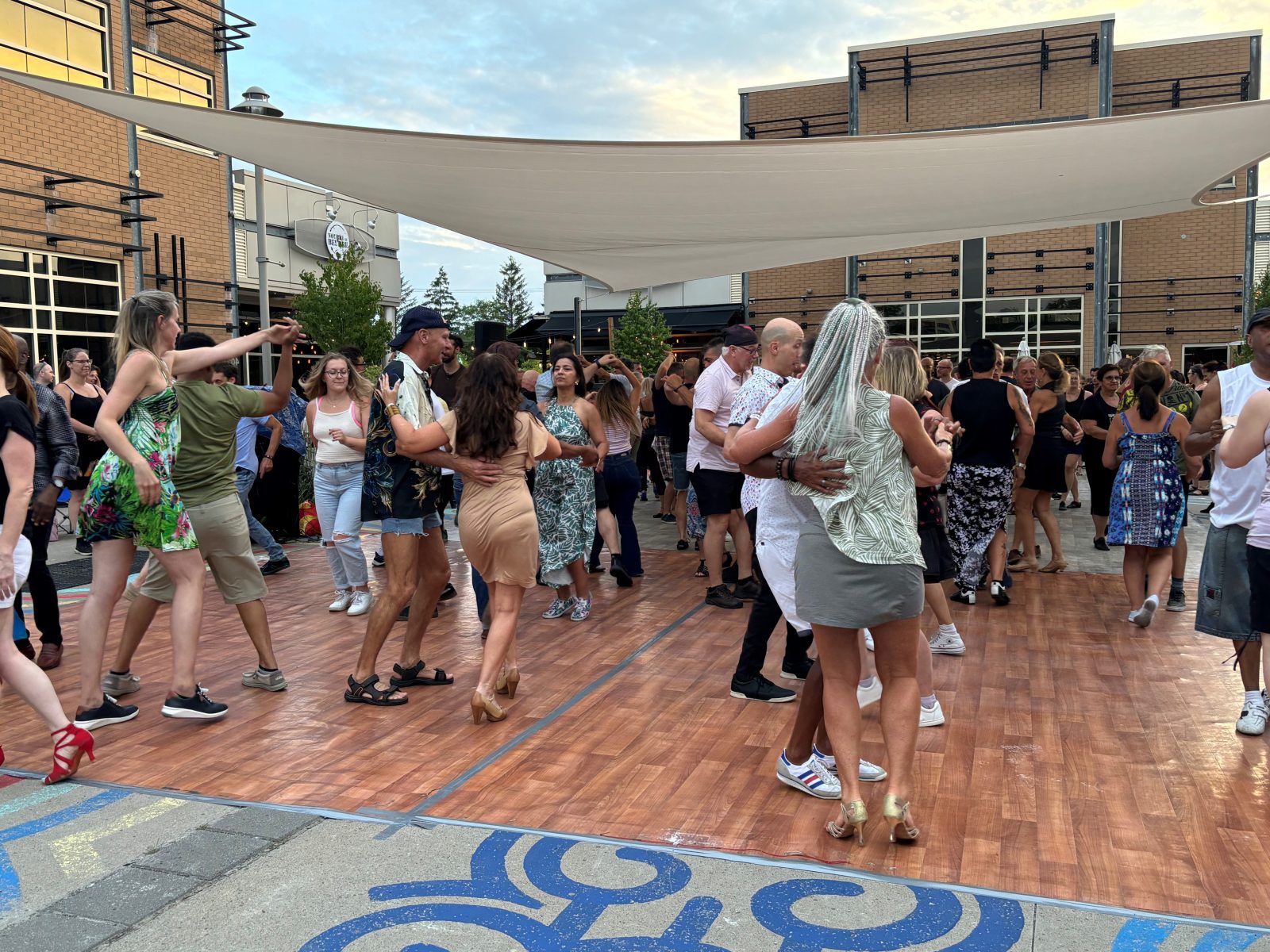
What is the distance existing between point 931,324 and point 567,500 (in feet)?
76.4

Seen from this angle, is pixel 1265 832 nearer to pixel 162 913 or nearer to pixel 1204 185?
pixel 162 913

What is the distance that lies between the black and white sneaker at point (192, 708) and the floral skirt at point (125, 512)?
2.10ft

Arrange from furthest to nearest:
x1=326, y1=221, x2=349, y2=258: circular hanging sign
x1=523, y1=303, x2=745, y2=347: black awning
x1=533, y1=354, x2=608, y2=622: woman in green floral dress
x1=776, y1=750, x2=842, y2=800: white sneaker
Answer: x1=523, y1=303, x2=745, y2=347: black awning
x1=326, y1=221, x2=349, y2=258: circular hanging sign
x1=533, y1=354, x2=608, y2=622: woman in green floral dress
x1=776, y1=750, x2=842, y2=800: white sneaker

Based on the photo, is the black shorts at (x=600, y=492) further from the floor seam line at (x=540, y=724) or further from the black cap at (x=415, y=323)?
the black cap at (x=415, y=323)

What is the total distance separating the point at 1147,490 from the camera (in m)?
5.78

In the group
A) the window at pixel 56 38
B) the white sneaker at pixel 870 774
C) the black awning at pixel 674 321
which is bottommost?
the white sneaker at pixel 870 774

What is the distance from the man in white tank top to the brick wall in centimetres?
1525

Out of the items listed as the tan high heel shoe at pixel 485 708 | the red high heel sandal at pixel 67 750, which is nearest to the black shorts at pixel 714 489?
the tan high heel shoe at pixel 485 708

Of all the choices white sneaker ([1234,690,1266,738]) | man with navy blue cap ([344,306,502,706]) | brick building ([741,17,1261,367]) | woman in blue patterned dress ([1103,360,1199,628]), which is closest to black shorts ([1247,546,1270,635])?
white sneaker ([1234,690,1266,738])

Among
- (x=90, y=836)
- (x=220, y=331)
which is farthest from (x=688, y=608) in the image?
(x=220, y=331)

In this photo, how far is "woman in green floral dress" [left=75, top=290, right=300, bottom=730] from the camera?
382 centimetres

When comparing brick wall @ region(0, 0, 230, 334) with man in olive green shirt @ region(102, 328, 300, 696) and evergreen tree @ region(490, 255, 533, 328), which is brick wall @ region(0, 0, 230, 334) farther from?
evergreen tree @ region(490, 255, 533, 328)

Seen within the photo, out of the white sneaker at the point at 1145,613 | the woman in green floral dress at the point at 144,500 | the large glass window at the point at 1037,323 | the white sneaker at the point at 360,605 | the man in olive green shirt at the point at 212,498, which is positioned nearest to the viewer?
the woman in green floral dress at the point at 144,500

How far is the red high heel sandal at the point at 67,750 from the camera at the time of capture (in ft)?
11.3
